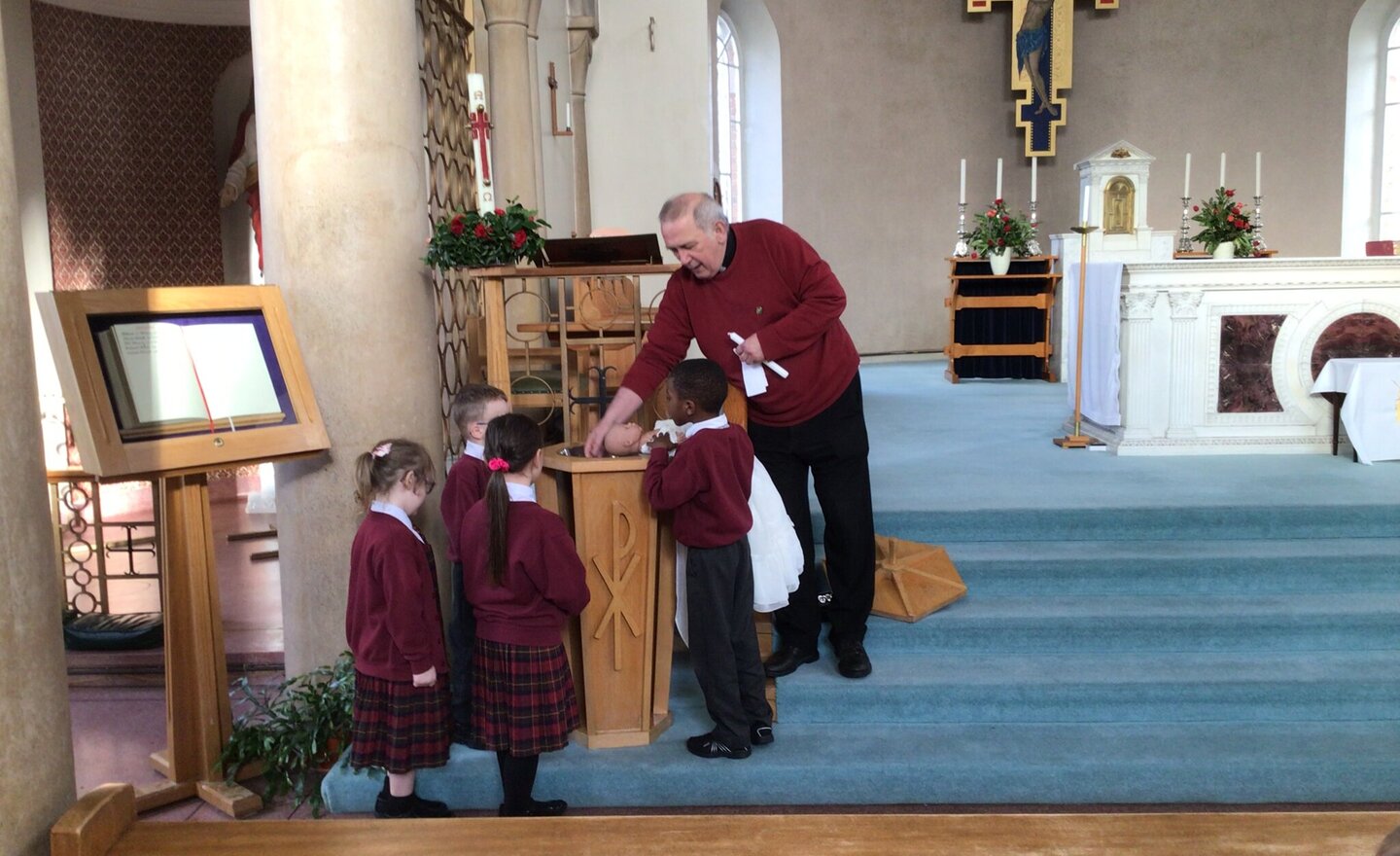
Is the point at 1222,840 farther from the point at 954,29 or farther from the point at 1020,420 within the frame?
the point at 954,29

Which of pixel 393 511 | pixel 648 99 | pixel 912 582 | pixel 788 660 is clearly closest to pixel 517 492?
pixel 393 511

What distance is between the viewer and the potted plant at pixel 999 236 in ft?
34.8

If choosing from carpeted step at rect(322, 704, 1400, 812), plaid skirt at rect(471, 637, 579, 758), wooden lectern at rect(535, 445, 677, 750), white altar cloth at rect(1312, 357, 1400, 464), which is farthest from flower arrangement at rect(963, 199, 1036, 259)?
plaid skirt at rect(471, 637, 579, 758)

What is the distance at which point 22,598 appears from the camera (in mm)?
2154

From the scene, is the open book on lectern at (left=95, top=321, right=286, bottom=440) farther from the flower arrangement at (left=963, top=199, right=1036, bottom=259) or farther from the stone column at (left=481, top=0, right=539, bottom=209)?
the flower arrangement at (left=963, top=199, right=1036, bottom=259)

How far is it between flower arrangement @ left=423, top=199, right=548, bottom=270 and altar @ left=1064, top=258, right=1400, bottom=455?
3943 millimetres

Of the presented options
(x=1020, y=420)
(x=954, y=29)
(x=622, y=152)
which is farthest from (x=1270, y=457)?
(x=954, y=29)

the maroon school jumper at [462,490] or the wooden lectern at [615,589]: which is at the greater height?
the maroon school jumper at [462,490]

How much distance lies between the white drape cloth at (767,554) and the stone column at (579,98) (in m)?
6.04

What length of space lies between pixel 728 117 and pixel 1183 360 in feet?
25.2

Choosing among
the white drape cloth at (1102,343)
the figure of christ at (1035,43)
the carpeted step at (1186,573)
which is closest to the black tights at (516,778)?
the carpeted step at (1186,573)

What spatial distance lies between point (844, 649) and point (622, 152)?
681 cm

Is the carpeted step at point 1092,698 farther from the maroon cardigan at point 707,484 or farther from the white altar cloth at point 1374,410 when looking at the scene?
the white altar cloth at point 1374,410

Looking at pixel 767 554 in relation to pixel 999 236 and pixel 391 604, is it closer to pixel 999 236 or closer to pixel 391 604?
pixel 391 604
